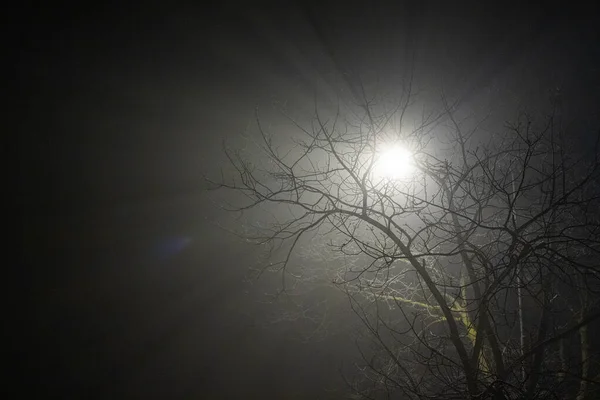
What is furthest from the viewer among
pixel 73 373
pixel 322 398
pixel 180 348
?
pixel 180 348

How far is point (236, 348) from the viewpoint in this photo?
1302 centimetres

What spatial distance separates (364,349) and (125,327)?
1005cm

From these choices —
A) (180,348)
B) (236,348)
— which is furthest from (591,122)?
(180,348)

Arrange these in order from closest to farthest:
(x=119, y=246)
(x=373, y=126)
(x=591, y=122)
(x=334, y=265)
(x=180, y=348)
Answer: (x=373, y=126)
(x=334, y=265)
(x=591, y=122)
(x=180, y=348)
(x=119, y=246)

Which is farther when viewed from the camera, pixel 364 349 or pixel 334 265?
pixel 364 349

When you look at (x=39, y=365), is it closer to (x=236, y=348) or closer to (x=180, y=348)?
(x=180, y=348)

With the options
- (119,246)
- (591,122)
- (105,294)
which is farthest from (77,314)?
(591,122)

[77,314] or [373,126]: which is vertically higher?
[373,126]

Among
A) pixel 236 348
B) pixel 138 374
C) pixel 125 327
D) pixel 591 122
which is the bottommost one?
pixel 138 374

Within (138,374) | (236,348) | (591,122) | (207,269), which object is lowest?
(138,374)

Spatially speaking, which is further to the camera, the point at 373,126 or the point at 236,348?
the point at 236,348

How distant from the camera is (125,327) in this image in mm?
13266

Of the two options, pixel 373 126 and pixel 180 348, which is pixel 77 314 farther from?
pixel 373 126

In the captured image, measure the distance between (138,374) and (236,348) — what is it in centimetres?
376
